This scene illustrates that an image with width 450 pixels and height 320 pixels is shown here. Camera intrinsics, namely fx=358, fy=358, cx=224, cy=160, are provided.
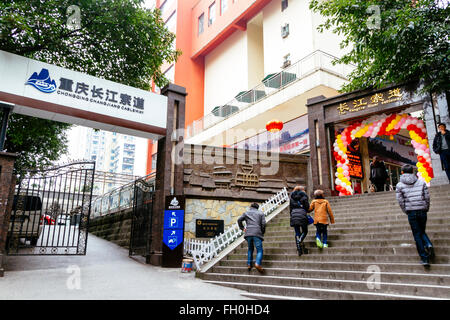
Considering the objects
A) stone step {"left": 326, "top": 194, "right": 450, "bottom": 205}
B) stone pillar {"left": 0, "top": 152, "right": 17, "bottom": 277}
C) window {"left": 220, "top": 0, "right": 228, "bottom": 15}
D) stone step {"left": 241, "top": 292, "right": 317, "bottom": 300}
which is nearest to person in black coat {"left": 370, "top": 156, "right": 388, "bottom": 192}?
stone step {"left": 326, "top": 194, "right": 450, "bottom": 205}

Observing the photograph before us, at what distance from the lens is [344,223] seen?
358 inches

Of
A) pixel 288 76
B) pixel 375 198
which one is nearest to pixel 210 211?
pixel 375 198

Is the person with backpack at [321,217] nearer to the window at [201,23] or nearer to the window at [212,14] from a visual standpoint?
the window at [212,14]

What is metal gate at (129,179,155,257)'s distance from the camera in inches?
428

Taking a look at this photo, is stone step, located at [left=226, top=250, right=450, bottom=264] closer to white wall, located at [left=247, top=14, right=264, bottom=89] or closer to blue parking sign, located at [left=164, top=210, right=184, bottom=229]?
blue parking sign, located at [left=164, top=210, right=184, bottom=229]

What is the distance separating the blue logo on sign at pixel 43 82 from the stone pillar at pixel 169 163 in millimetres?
3425

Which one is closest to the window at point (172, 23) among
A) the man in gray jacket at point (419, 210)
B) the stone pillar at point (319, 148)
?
the stone pillar at point (319, 148)

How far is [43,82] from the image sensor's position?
919 cm

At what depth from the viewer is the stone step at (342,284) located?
5.25 m

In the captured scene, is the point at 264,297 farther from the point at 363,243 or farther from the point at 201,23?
the point at 201,23

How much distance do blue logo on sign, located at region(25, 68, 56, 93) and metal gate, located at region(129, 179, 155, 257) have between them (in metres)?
4.11

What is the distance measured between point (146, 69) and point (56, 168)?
17.6 feet
